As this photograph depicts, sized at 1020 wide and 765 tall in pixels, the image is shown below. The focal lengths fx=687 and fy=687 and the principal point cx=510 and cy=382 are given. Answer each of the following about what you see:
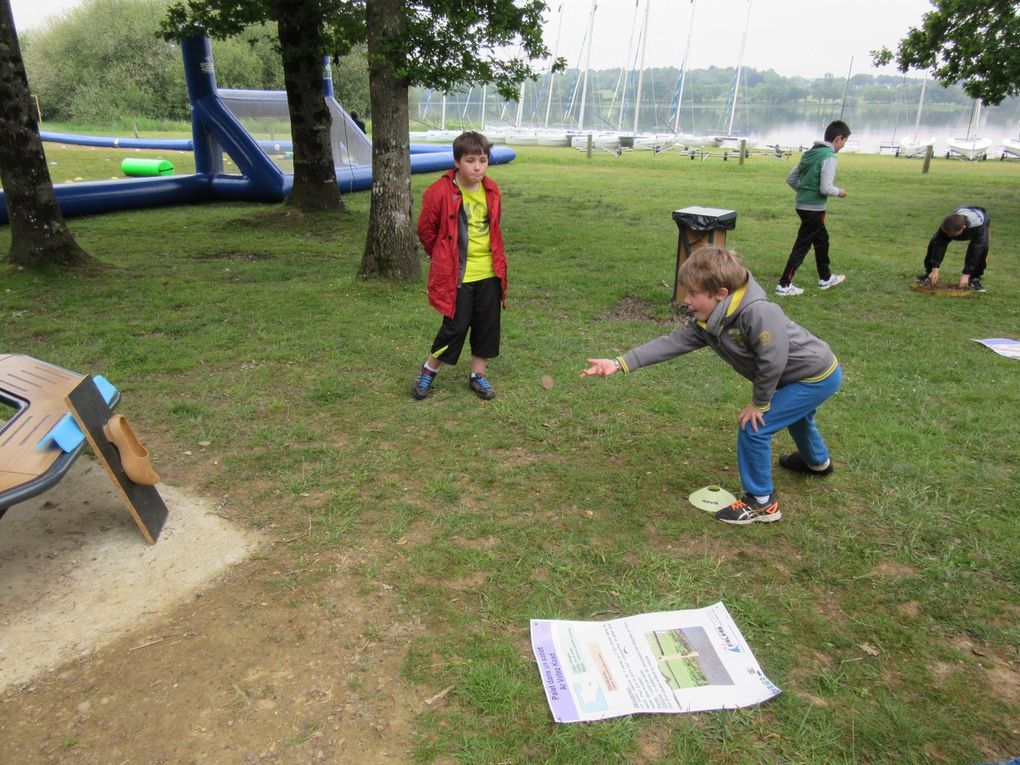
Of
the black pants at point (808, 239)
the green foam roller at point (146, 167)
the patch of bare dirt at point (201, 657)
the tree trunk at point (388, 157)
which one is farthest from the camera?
the green foam roller at point (146, 167)

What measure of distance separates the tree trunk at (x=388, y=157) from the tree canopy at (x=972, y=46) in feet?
37.0

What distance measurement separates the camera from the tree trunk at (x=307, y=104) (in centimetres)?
1093

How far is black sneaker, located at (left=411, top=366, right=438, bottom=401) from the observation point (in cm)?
471

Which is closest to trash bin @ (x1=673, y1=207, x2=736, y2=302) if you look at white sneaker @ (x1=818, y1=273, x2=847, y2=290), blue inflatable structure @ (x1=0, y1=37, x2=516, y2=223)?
white sneaker @ (x1=818, y1=273, x2=847, y2=290)

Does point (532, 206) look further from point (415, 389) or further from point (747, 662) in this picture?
point (747, 662)

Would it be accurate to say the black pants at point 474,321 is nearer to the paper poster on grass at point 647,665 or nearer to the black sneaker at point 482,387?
the black sneaker at point 482,387

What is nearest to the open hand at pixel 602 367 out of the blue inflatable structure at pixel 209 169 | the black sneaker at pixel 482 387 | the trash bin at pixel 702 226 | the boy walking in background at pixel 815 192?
the black sneaker at pixel 482 387

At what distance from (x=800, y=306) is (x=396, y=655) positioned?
603 cm

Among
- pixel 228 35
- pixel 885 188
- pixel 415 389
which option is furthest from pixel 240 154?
pixel 885 188

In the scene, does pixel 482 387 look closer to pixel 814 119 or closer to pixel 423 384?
pixel 423 384

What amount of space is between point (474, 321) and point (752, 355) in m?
2.01

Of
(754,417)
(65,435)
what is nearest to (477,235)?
(754,417)

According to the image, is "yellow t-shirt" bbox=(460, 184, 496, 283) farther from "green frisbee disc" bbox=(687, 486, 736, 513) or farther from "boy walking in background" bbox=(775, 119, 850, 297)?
"boy walking in background" bbox=(775, 119, 850, 297)

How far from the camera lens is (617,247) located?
975 centimetres
